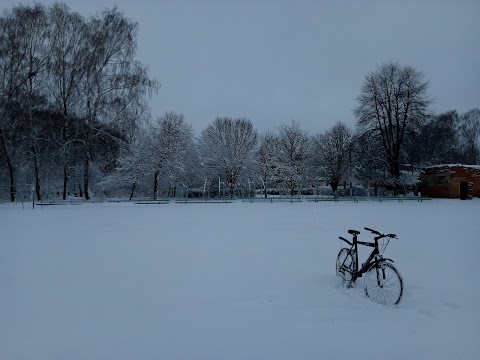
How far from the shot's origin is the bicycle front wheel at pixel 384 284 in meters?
5.46

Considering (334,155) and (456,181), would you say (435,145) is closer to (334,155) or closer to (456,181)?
(334,155)

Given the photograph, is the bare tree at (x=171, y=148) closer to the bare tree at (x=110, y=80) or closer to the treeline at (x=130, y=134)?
the treeline at (x=130, y=134)

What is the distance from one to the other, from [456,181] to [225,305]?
42252 millimetres

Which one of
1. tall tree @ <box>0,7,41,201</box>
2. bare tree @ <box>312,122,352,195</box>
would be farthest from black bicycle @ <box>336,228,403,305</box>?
bare tree @ <box>312,122,352,195</box>

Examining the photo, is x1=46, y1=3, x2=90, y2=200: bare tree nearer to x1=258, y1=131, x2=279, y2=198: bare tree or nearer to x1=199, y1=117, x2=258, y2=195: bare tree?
x1=199, y1=117, x2=258, y2=195: bare tree

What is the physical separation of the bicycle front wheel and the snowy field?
0.56 feet

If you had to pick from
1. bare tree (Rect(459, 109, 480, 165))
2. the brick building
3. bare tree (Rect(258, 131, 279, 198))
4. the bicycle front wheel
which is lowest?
the bicycle front wheel

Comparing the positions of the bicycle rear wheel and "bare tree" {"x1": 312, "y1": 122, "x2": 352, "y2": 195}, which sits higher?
"bare tree" {"x1": 312, "y1": 122, "x2": 352, "y2": 195}

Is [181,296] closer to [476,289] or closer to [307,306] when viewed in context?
[307,306]

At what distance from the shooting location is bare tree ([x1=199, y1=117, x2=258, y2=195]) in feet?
170

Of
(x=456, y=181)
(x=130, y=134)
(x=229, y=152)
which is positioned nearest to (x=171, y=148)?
(x=130, y=134)

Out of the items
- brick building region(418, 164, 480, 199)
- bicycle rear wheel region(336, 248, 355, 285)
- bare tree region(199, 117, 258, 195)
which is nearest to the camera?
bicycle rear wheel region(336, 248, 355, 285)

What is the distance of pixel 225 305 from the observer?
5.59m

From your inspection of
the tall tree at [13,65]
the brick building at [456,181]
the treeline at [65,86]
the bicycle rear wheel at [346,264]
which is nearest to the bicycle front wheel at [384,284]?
the bicycle rear wheel at [346,264]
